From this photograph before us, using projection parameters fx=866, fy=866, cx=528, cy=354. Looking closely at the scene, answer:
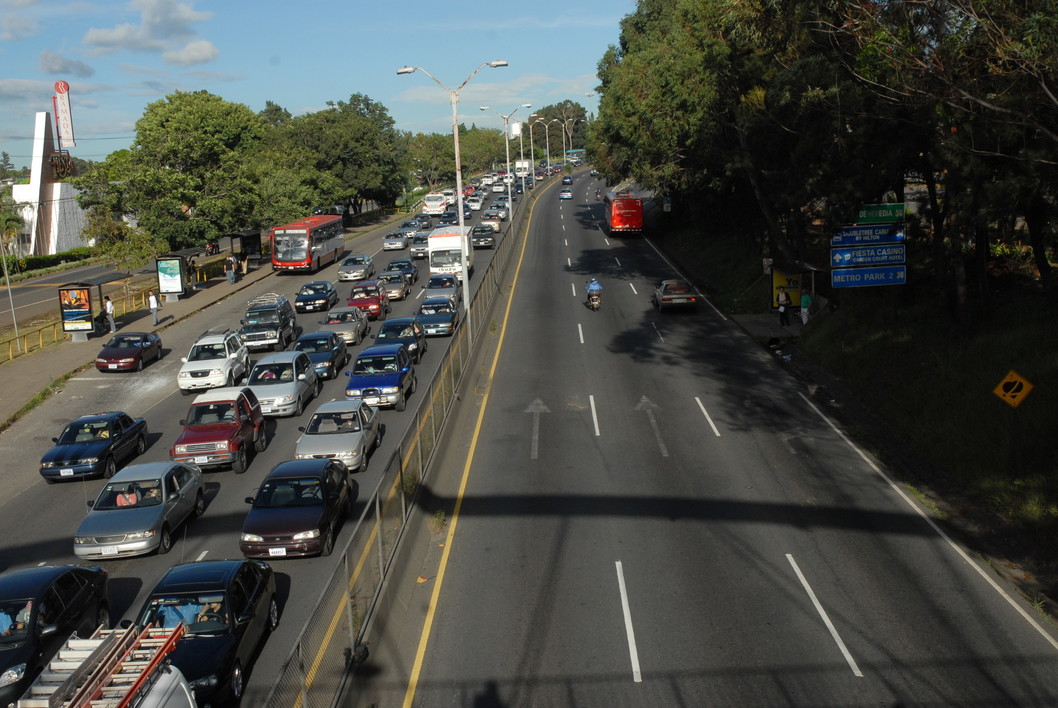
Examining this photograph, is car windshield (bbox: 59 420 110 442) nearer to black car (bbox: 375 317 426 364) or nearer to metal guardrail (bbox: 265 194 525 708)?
metal guardrail (bbox: 265 194 525 708)

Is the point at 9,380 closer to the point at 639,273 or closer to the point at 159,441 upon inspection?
the point at 159,441

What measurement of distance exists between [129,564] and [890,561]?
1407 centimetres

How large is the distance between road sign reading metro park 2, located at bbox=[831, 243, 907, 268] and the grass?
7.76 ft

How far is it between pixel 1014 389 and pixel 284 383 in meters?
19.3

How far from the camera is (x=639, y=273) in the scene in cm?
5269

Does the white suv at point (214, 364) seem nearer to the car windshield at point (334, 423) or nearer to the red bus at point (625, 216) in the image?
the car windshield at point (334, 423)

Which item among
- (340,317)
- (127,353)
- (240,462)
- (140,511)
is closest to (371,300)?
(340,317)

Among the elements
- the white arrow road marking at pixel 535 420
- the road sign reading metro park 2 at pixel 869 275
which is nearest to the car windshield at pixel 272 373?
the white arrow road marking at pixel 535 420

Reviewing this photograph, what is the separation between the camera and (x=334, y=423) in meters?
21.3

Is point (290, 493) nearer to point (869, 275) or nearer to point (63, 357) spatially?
point (869, 275)

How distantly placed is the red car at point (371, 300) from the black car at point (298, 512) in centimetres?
2380

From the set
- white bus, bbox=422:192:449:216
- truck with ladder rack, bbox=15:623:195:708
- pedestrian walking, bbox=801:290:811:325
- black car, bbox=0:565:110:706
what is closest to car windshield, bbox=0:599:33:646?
black car, bbox=0:565:110:706

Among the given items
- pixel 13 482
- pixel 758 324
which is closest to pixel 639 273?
pixel 758 324

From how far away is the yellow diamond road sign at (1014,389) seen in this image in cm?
1725
